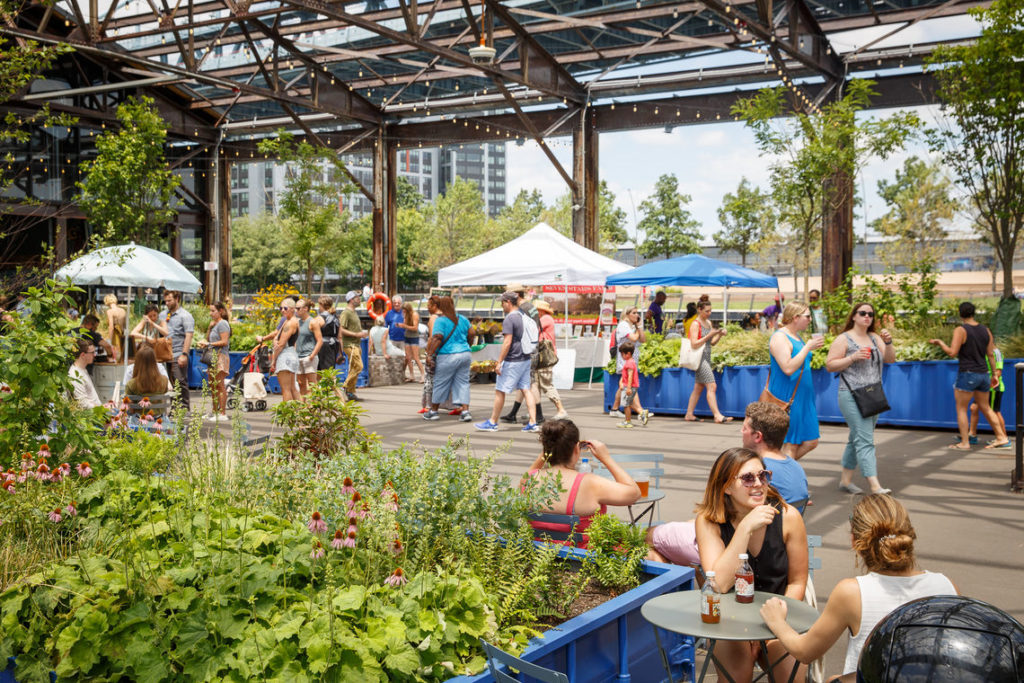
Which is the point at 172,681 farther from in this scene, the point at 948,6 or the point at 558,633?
the point at 948,6

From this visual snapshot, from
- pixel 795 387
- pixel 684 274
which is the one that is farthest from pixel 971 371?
pixel 684 274

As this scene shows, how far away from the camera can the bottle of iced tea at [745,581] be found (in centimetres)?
328

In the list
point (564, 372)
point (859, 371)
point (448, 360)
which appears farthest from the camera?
point (564, 372)

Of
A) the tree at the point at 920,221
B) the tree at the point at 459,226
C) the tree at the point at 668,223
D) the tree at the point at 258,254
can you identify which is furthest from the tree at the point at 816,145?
the tree at the point at 258,254

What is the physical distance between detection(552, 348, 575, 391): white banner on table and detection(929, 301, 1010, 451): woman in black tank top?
7.44 metres

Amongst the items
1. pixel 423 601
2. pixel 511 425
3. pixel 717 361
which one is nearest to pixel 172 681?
pixel 423 601

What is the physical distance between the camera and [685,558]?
14.0 ft

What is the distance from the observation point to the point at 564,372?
16.4 m

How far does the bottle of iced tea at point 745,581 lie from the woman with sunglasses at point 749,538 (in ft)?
0.47

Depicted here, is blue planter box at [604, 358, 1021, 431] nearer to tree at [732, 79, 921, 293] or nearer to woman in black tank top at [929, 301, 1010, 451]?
woman in black tank top at [929, 301, 1010, 451]

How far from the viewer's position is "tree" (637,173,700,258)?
55000 mm

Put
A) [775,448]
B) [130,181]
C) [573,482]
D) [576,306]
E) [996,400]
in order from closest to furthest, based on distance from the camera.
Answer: [573,482] < [775,448] < [996,400] < [130,181] < [576,306]

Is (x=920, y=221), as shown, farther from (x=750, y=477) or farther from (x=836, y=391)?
(x=750, y=477)

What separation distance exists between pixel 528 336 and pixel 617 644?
25.9 feet
